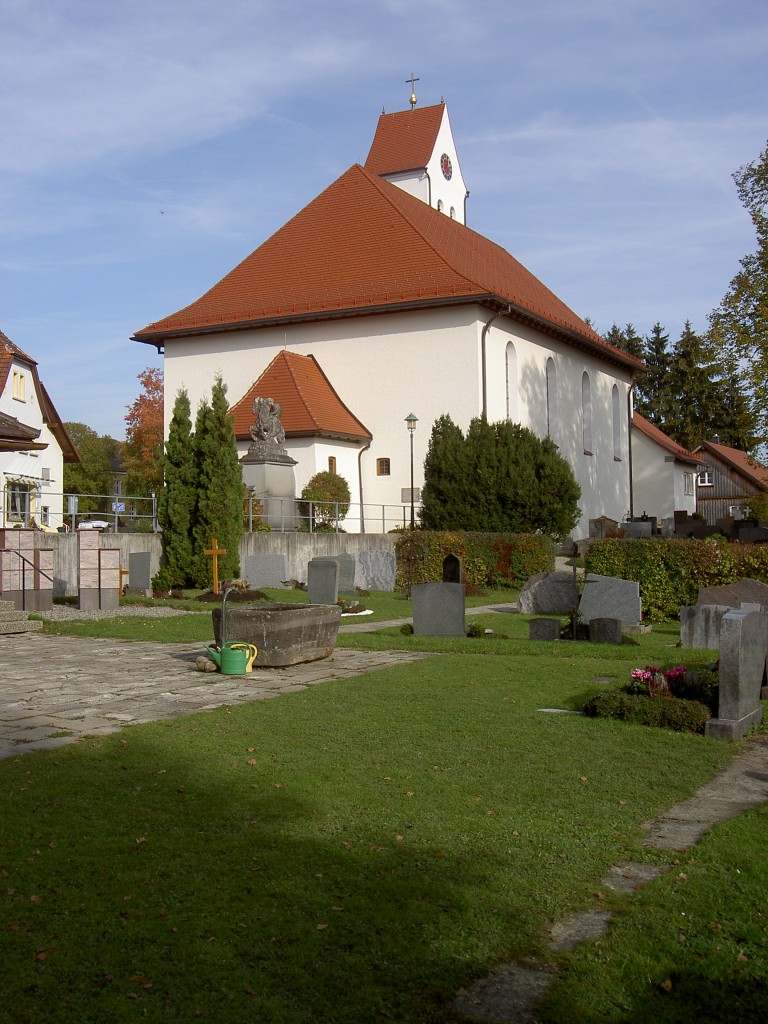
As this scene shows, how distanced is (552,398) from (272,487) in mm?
17874

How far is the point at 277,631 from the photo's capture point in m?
11.1

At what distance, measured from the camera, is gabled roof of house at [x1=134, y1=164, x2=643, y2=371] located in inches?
1443

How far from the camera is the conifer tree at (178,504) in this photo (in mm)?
22250

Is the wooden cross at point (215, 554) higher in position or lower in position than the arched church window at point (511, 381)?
lower

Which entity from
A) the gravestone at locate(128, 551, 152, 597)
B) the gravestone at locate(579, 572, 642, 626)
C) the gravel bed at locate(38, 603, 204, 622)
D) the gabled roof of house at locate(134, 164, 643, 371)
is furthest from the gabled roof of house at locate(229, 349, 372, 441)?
the gravestone at locate(579, 572, 642, 626)

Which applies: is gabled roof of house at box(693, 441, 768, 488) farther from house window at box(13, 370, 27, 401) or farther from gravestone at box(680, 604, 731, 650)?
gravestone at box(680, 604, 731, 650)

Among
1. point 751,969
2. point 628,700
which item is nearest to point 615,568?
point 628,700

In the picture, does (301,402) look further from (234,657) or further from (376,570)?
(234,657)

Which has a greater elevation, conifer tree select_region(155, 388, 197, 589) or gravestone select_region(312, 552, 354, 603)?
conifer tree select_region(155, 388, 197, 589)

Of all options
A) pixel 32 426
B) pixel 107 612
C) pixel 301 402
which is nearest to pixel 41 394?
pixel 32 426

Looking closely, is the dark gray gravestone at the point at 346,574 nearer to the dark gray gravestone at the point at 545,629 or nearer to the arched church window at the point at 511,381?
the dark gray gravestone at the point at 545,629

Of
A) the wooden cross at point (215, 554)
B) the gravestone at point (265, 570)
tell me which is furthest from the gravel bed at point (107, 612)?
the gravestone at point (265, 570)

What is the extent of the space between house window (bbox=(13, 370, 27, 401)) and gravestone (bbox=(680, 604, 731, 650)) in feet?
108

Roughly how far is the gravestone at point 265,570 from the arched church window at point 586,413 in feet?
82.7
